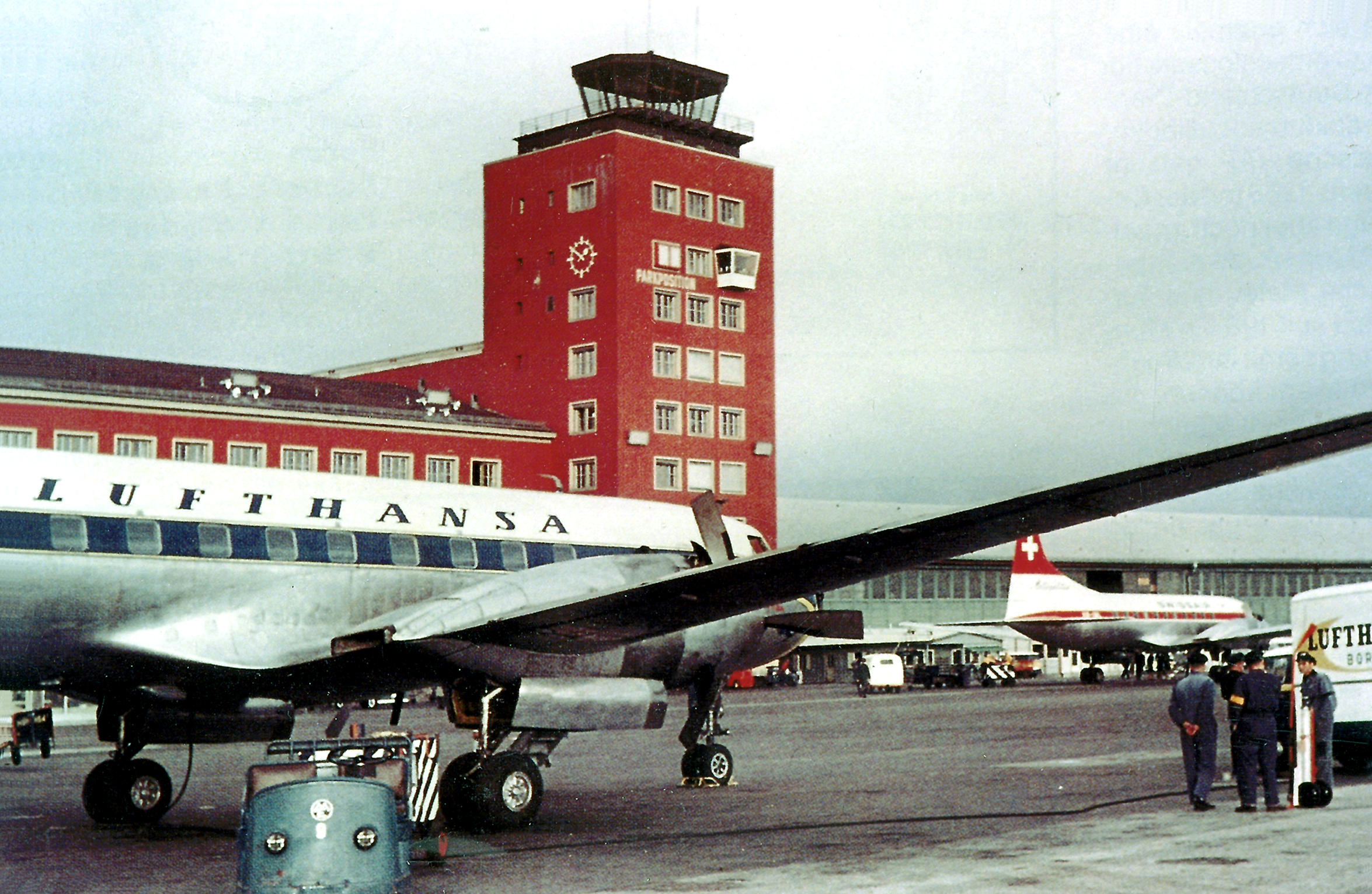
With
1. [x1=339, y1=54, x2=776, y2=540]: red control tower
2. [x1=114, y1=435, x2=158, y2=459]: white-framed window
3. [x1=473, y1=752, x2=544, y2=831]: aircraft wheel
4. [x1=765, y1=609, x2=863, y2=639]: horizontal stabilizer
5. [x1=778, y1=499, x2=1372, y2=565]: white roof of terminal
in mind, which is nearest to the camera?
[x1=473, y1=752, x2=544, y2=831]: aircraft wheel

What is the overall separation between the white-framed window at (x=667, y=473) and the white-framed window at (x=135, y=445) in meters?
27.0

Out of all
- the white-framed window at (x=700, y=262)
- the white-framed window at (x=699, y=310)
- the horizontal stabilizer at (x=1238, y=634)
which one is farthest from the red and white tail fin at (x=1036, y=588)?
the white-framed window at (x=700, y=262)

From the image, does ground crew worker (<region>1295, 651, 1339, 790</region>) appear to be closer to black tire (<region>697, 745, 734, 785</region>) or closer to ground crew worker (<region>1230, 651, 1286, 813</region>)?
ground crew worker (<region>1230, 651, 1286, 813</region>)

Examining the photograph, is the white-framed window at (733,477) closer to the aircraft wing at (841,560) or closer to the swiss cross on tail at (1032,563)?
the swiss cross on tail at (1032,563)

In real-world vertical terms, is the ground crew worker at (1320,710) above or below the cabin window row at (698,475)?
below

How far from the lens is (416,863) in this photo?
14625 mm

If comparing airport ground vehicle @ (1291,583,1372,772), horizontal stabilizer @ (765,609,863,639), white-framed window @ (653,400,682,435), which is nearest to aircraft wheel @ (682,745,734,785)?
horizontal stabilizer @ (765,609,863,639)

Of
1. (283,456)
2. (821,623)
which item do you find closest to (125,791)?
→ (821,623)

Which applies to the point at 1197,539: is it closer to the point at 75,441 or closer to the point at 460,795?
the point at 75,441

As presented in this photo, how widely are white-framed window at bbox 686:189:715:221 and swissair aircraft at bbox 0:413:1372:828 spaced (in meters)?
64.8

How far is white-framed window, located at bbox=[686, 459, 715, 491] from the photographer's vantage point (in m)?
83.4

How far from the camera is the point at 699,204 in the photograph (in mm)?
84375

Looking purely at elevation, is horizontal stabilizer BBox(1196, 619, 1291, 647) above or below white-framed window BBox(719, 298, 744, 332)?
below

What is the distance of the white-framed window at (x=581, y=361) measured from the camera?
82125mm
